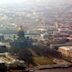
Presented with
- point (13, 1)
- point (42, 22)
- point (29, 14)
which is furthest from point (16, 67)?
point (13, 1)

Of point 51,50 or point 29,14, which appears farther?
point 29,14

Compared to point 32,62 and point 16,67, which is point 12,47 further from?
point 16,67

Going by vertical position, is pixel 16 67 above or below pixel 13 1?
below

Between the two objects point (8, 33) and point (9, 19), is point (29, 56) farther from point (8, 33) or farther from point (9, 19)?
point (9, 19)

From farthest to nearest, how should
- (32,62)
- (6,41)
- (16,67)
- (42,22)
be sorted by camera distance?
(42,22)
(6,41)
(32,62)
(16,67)

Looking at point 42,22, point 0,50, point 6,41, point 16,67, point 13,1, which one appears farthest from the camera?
point 13,1

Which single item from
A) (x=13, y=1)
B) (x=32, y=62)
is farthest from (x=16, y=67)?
(x=13, y=1)
